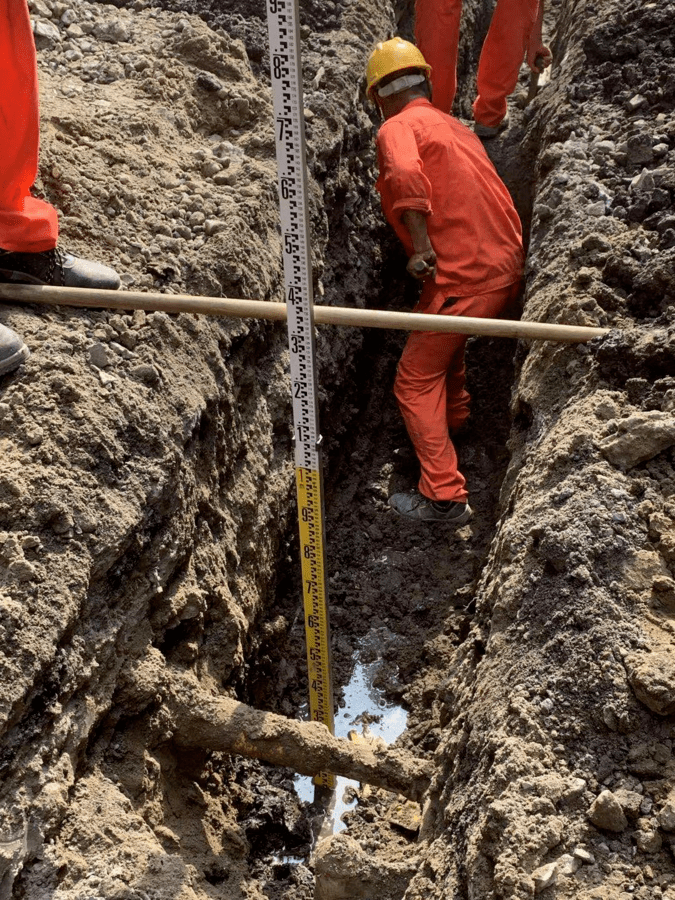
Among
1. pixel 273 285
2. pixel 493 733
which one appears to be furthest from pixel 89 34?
pixel 493 733

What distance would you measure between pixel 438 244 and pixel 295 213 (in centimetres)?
161

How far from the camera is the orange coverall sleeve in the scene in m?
4.03

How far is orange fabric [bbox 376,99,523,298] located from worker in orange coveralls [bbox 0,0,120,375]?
163 centimetres

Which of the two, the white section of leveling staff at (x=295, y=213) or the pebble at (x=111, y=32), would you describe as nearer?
the white section of leveling staff at (x=295, y=213)

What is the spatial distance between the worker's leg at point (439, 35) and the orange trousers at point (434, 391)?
186 cm

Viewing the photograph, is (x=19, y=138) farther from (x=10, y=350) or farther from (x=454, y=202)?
(x=454, y=202)

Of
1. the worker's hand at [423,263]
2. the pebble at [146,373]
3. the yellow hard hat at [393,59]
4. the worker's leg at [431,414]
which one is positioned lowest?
the worker's leg at [431,414]

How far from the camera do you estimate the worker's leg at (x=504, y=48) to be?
554 centimetres

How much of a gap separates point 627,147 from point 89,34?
2765mm

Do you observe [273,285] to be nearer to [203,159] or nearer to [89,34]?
[203,159]

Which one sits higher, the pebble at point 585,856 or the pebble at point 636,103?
the pebble at point 636,103

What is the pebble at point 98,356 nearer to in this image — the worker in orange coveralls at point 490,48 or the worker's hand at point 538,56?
the worker in orange coveralls at point 490,48

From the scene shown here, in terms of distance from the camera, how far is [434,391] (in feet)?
14.6

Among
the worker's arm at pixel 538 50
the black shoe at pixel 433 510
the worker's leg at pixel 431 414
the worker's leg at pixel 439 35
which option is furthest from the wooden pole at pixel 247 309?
the worker's arm at pixel 538 50
